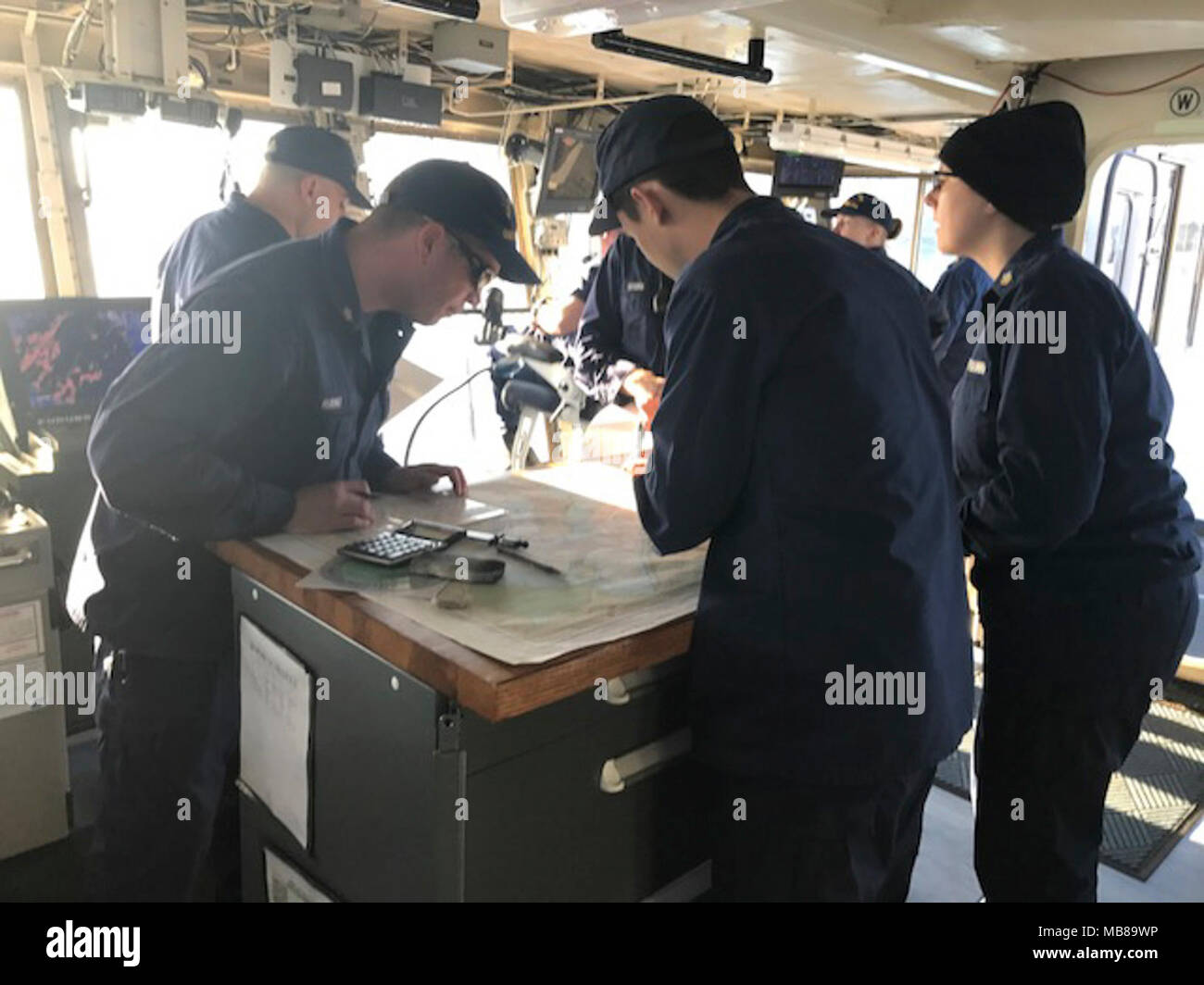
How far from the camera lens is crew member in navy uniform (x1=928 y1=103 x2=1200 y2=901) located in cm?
170

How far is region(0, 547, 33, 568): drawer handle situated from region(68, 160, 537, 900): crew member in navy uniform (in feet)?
2.77

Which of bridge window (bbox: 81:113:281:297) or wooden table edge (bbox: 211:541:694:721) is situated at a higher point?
bridge window (bbox: 81:113:281:297)

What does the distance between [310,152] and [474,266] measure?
1.33 meters

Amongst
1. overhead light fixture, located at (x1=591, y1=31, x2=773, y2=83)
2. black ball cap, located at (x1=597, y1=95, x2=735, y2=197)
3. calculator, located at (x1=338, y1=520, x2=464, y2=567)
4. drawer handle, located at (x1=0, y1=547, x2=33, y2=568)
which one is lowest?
drawer handle, located at (x1=0, y1=547, x2=33, y2=568)

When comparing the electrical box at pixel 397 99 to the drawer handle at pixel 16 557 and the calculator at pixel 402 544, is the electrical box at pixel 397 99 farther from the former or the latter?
the calculator at pixel 402 544

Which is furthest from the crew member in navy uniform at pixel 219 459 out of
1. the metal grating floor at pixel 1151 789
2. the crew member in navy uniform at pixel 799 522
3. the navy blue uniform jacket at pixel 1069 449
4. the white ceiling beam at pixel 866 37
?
the white ceiling beam at pixel 866 37

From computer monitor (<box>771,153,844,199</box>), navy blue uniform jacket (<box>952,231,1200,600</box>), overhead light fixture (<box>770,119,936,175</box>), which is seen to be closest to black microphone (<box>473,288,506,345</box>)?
overhead light fixture (<box>770,119,936,175</box>)

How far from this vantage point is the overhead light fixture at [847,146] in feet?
17.7

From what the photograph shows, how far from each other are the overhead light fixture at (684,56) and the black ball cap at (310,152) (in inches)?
35.4

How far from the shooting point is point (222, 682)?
1788 millimetres

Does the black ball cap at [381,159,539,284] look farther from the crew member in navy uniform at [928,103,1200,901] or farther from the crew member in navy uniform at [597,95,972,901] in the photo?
the crew member in navy uniform at [928,103,1200,901]
